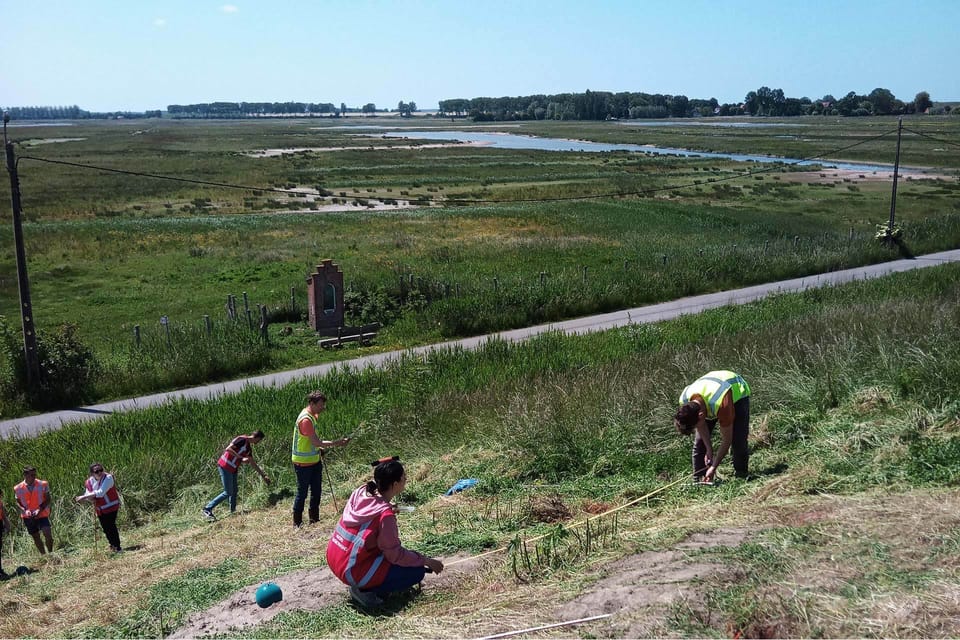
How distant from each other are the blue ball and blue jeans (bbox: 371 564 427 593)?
3.10 feet

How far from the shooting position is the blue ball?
723 cm

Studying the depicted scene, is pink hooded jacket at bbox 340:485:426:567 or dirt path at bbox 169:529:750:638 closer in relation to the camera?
dirt path at bbox 169:529:750:638

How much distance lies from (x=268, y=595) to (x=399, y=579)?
1.20 m

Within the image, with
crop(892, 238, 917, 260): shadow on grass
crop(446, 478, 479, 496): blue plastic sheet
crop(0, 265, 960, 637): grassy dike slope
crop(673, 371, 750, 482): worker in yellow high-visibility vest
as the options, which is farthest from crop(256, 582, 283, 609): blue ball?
crop(892, 238, 917, 260): shadow on grass

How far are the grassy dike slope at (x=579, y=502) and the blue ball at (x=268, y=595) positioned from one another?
19cm

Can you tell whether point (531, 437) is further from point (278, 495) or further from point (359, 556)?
point (359, 556)

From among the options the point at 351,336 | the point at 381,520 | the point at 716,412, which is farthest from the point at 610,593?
the point at 351,336

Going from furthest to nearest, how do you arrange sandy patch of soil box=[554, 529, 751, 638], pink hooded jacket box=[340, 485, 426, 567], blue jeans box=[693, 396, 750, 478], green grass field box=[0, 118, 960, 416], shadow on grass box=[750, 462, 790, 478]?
green grass field box=[0, 118, 960, 416], shadow on grass box=[750, 462, 790, 478], blue jeans box=[693, 396, 750, 478], pink hooded jacket box=[340, 485, 426, 567], sandy patch of soil box=[554, 529, 751, 638]

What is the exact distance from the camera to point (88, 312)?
2988cm

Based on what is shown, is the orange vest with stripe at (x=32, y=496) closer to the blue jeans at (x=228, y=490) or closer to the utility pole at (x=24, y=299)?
the blue jeans at (x=228, y=490)

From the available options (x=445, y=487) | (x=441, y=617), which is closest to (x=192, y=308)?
(x=445, y=487)

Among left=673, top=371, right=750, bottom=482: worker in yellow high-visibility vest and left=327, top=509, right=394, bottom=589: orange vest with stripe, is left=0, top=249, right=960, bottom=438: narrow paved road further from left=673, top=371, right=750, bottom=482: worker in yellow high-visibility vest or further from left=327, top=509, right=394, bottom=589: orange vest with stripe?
left=327, top=509, right=394, bottom=589: orange vest with stripe

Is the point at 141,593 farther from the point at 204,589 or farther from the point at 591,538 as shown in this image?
the point at 591,538

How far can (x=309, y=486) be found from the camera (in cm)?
1044
